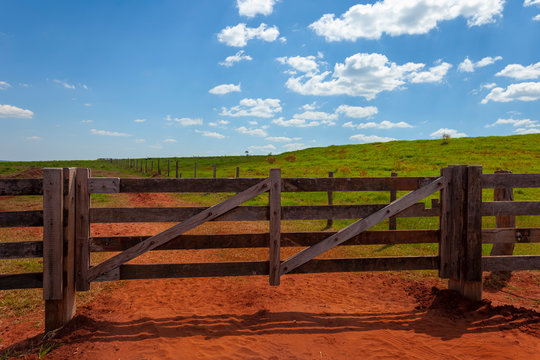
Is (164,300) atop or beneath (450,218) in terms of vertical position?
beneath

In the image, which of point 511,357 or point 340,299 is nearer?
point 511,357

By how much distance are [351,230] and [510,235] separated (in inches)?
113

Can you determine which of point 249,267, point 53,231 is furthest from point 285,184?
point 53,231

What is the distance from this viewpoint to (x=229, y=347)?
4188 millimetres

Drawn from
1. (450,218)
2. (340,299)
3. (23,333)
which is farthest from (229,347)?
(450,218)

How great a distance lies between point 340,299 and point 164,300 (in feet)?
10.3

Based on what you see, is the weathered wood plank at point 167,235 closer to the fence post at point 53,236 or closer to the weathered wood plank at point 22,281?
the fence post at point 53,236

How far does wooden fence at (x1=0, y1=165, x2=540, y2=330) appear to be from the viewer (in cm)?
461

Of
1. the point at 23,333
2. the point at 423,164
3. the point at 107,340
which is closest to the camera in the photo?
the point at 107,340

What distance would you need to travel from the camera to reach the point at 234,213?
499cm

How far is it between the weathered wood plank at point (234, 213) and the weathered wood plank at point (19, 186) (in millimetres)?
752

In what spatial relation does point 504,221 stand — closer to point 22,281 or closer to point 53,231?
point 53,231

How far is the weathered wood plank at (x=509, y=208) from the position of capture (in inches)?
215

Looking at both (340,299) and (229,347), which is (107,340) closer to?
(229,347)
